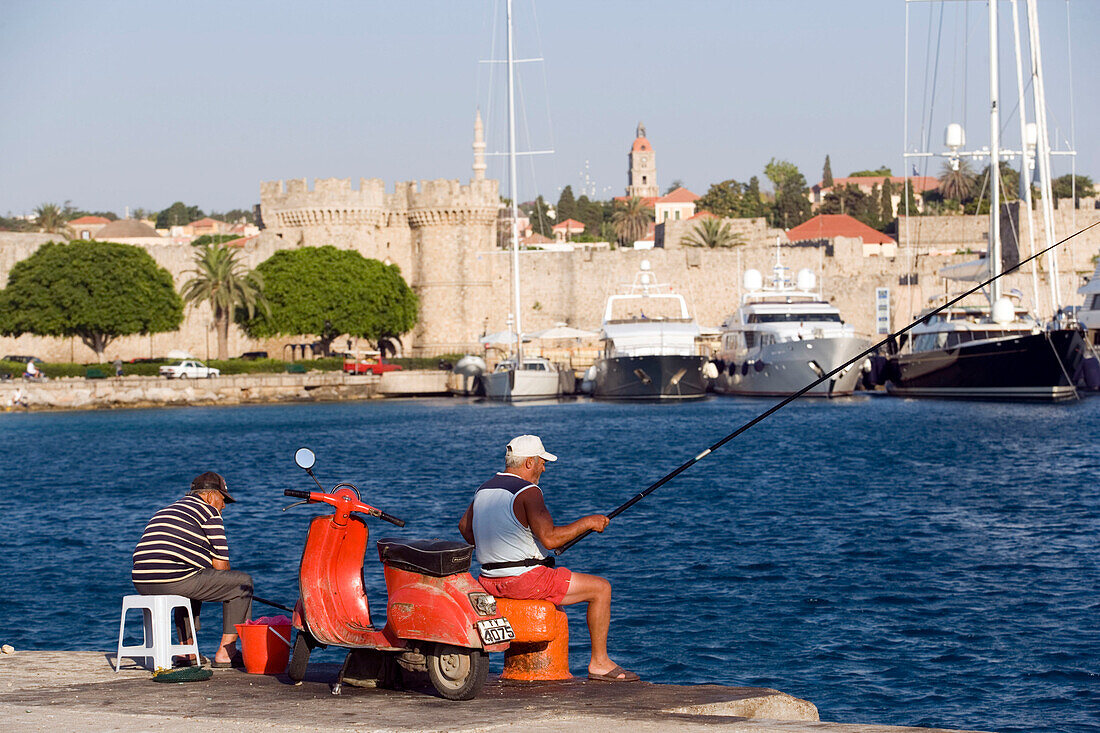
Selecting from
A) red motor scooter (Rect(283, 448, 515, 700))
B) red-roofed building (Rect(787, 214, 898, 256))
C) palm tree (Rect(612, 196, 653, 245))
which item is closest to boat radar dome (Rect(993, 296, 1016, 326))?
red motor scooter (Rect(283, 448, 515, 700))

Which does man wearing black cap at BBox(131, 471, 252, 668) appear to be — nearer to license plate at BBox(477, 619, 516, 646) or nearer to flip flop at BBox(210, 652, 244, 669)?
flip flop at BBox(210, 652, 244, 669)

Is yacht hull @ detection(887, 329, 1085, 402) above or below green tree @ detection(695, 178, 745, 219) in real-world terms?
below

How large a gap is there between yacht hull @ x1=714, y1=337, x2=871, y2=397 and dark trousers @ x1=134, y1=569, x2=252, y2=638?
2643 cm

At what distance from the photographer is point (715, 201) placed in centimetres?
8681

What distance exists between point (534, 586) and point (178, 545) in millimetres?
1690

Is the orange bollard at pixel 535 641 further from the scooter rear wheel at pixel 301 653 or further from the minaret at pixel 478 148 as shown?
the minaret at pixel 478 148

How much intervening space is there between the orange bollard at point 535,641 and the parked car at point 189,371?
34996 mm

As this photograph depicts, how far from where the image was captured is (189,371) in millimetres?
39656

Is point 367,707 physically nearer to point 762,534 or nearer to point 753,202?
point 762,534

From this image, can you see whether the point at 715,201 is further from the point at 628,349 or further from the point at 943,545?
the point at 943,545

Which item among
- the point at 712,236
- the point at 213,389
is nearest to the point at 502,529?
→ the point at 213,389

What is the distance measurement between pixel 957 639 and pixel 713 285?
133 ft

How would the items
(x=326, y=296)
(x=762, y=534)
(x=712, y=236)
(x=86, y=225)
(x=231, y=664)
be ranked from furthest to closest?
(x=86, y=225)
(x=712, y=236)
(x=326, y=296)
(x=762, y=534)
(x=231, y=664)

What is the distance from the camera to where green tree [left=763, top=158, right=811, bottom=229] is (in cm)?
8481
